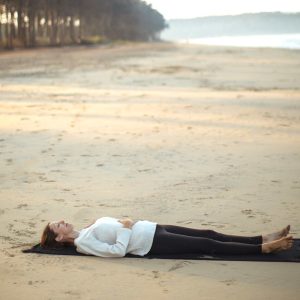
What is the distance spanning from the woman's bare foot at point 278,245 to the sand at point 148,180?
0.52 ft

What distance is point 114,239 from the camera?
16.6 feet

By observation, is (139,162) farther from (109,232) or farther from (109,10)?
(109,10)

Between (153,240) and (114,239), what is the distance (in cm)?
37

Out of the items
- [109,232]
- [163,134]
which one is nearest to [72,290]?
[109,232]

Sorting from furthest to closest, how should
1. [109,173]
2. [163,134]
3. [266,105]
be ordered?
[266,105], [163,134], [109,173]

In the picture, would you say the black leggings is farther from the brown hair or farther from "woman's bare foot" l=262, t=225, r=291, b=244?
the brown hair

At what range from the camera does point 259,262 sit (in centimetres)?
482

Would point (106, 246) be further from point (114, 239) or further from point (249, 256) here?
point (249, 256)

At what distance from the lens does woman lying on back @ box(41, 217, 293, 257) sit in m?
4.93

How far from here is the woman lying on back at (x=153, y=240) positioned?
4926 mm

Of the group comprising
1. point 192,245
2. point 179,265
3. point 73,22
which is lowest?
point 179,265

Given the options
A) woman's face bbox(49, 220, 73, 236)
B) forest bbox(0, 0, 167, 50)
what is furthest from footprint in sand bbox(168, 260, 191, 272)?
forest bbox(0, 0, 167, 50)

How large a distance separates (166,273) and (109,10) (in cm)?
9495

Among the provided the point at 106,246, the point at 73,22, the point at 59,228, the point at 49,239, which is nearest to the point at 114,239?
the point at 106,246
